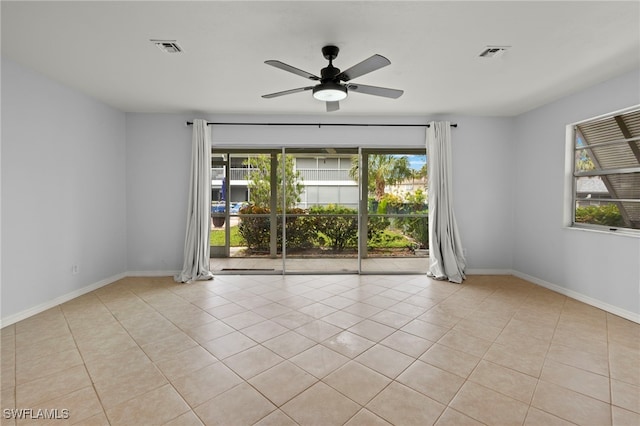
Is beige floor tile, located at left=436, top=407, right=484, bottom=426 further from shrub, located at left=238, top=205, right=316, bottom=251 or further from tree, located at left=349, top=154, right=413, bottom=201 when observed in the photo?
shrub, located at left=238, top=205, right=316, bottom=251

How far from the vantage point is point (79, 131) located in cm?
377

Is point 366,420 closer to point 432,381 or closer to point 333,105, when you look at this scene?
point 432,381

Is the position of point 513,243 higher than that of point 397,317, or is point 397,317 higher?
point 513,243

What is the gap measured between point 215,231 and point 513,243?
5.36 meters

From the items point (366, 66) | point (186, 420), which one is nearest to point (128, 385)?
Answer: point (186, 420)

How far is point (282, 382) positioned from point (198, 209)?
10.6 ft

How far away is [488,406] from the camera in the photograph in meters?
1.80

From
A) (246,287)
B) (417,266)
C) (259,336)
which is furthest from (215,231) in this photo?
(417,266)

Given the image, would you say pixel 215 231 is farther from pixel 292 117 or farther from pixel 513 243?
pixel 513 243

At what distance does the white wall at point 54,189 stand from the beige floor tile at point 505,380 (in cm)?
432

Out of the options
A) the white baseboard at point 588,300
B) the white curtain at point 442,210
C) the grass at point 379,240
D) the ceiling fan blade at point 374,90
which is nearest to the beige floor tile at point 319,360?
the ceiling fan blade at point 374,90

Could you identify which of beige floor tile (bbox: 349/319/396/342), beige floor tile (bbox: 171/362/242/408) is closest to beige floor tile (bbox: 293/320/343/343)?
beige floor tile (bbox: 349/319/396/342)

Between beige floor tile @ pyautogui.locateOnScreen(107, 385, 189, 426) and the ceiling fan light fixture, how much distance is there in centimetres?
250

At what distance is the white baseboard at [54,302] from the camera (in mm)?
2926
